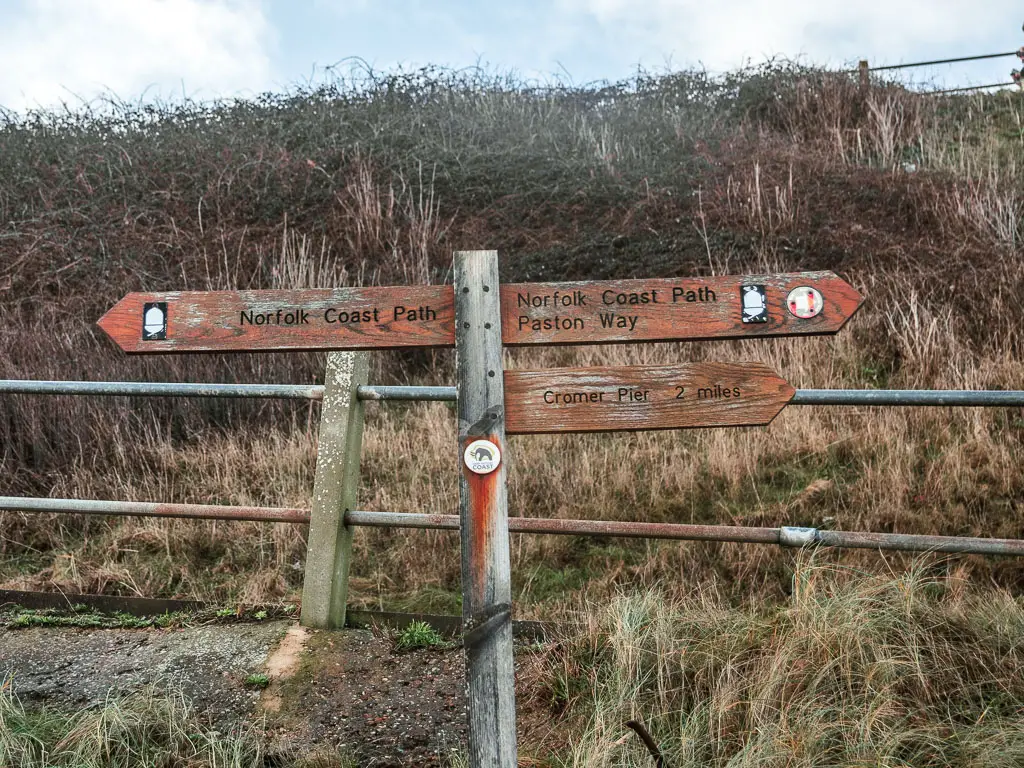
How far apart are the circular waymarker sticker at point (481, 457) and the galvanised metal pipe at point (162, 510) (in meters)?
1.47

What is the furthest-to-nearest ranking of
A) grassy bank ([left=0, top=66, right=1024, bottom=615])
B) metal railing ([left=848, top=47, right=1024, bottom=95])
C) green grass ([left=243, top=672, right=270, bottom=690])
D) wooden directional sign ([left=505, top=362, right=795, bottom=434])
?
metal railing ([left=848, top=47, right=1024, bottom=95]) → grassy bank ([left=0, top=66, right=1024, bottom=615]) → green grass ([left=243, top=672, right=270, bottom=690]) → wooden directional sign ([left=505, top=362, right=795, bottom=434])

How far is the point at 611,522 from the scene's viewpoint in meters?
3.53

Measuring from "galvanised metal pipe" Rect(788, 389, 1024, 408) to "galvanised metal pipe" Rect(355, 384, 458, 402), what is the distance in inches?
49.7

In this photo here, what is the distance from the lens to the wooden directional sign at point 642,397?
2463 mm

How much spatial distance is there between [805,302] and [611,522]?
4.40 feet

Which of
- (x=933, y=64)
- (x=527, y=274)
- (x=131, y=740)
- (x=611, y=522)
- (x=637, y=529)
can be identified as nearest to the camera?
(x=131, y=740)

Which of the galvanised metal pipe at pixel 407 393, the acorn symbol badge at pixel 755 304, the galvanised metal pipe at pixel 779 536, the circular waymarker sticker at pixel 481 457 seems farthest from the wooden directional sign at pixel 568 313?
the galvanised metal pipe at pixel 779 536

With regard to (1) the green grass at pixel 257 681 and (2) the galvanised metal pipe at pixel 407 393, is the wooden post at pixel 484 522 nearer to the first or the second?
(2) the galvanised metal pipe at pixel 407 393

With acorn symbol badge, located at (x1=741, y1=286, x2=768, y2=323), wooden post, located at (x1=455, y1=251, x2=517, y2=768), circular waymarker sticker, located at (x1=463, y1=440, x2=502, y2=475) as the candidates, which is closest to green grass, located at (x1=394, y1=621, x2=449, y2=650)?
wooden post, located at (x1=455, y1=251, x2=517, y2=768)

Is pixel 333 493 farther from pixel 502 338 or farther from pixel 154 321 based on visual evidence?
pixel 502 338

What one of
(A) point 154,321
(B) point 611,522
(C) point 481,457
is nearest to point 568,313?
(C) point 481,457

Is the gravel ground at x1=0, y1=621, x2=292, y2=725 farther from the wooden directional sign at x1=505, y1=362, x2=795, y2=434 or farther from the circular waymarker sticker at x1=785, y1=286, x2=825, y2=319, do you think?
the circular waymarker sticker at x1=785, y1=286, x2=825, y2=319

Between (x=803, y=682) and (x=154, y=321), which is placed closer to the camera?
(x=154, y=321)

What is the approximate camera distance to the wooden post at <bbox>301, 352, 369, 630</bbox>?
3684mm
